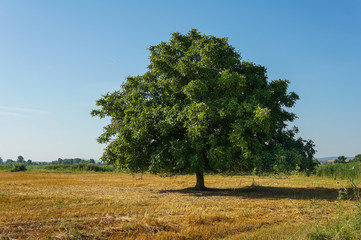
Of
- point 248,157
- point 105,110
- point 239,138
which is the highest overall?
point 105,110

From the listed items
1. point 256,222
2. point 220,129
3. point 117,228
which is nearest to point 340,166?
point 220,129

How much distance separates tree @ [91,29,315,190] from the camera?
17875 mm

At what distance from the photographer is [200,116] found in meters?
17.1

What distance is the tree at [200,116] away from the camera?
1788cm

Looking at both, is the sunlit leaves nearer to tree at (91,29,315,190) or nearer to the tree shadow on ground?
tree at (91,29,315,190)

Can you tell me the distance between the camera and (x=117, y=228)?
26.8ft

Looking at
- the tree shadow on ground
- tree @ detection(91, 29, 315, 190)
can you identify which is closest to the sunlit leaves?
tree @ detection(91, 29, 315, 190)

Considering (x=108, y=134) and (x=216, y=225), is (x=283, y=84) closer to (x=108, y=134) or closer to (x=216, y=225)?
(x=108, y=134)

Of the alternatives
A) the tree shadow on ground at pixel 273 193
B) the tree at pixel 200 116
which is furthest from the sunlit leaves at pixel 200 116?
the tree shadow on ground at pixel 273 193

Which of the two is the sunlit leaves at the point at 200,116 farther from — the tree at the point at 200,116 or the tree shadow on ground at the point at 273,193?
the tree shadow on ground at the point at 273,193

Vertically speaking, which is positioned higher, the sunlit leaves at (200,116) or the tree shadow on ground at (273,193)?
the sunlit leaves at (200,116)

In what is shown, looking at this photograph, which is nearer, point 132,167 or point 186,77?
point 132,167

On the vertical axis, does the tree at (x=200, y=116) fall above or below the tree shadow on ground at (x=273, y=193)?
above

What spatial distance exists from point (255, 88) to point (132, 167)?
1144 centimetres
